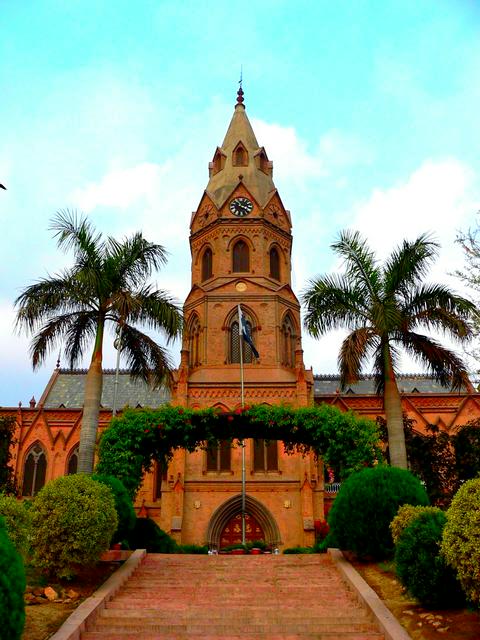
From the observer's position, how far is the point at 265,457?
3522 centimetres

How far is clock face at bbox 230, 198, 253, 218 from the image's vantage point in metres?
41.9

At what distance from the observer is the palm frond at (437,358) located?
2011 centimetres

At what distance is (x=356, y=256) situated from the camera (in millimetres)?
21281

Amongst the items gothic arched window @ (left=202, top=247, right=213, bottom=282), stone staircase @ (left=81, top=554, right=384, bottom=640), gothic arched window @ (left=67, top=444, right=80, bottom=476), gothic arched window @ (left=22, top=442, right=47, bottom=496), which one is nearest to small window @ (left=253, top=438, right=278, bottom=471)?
gothic arched window @ (left=202, top=247, right=213, bottom=282)

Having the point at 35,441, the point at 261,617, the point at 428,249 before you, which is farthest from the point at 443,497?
the point at 35,441

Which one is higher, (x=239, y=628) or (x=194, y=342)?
(x=194, y=342)

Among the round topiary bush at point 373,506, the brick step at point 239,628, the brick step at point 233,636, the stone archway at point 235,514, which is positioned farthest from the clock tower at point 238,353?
the brick step at point 233,636

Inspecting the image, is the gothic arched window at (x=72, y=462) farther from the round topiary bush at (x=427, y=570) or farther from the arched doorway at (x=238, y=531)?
the round topiary bush at (x=427, y=570)

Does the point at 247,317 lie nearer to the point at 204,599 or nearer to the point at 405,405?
the point at 405,405

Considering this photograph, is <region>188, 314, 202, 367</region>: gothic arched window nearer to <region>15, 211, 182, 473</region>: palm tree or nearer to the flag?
the flag

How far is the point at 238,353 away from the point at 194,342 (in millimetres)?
3115

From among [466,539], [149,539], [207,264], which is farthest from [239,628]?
[207,264]

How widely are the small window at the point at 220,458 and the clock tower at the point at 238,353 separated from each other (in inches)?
2.2

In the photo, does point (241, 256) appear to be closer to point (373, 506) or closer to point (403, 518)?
point (373, 506)
